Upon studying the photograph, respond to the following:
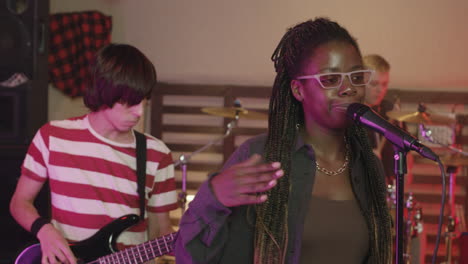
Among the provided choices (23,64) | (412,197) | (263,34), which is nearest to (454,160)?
(412,197)

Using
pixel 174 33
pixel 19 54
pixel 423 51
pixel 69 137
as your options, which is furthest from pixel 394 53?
pixel 69 137

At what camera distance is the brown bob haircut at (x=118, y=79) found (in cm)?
256

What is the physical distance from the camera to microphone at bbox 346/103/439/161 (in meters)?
1.50

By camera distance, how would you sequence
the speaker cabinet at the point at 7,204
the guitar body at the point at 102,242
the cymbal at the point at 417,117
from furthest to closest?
the cymbal at the point at 417,117
the speaker cabinet at the point at 7,204
the guitar body at the point at 102,242

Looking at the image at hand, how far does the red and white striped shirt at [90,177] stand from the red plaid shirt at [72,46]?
2.52m

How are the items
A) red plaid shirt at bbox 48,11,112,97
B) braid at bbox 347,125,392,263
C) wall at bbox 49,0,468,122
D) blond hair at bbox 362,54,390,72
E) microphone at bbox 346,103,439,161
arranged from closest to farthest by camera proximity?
microphone at bbox 346,103,439,161
braid at bbox 347,125,392,263
blond hair at bbox 362,54,390,72
red plaid shirt at bbox 48,11,112,97
wall at bbox 49,0,468,122

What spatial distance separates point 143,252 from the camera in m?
2.49

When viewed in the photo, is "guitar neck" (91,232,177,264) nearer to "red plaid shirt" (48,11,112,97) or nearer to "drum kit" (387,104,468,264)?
"drum kit" (387,104,468,264)

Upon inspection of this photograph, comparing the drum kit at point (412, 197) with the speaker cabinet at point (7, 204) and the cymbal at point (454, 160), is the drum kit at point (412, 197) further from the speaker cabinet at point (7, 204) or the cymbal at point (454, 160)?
the speaker cabinet at point (7, 204)

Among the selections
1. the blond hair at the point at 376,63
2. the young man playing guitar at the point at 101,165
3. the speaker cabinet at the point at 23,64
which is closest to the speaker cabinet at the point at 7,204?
the speaker cabinet at the point at 23,64

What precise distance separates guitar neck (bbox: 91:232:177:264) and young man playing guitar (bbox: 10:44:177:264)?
0.07 meters

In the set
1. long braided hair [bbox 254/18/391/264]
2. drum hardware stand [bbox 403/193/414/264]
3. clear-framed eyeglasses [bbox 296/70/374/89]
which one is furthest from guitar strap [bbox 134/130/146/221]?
drum hardware stand [bbox 403/193/414/264]

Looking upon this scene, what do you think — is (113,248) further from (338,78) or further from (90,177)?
(338,78)

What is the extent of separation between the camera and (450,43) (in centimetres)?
601
